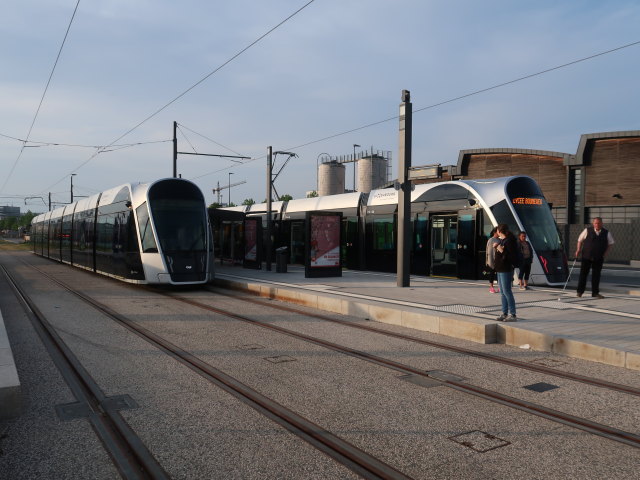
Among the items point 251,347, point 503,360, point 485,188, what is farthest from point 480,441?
point 485,188

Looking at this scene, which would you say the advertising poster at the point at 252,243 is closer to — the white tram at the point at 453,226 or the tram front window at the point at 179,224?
the white tram at the point at 453,226

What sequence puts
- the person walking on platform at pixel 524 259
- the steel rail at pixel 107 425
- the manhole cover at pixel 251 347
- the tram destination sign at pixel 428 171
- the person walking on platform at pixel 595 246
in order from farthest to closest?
the person walking on platform at pixel 524 259 < the tram destination sign at pixel 428 171 < the person walking on platform at pixel 595 246 < the manhole cover at pixel 251 347 < the steel rail at pixel 107 425

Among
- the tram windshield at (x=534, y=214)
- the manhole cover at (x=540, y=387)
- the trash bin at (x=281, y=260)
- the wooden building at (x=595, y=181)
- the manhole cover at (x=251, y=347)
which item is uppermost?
the wooden building at (x=595, y=181)

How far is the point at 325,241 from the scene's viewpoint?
16641mm

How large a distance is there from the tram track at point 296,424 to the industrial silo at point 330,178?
2700 inches

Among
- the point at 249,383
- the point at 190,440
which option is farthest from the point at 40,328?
the point at 190,440

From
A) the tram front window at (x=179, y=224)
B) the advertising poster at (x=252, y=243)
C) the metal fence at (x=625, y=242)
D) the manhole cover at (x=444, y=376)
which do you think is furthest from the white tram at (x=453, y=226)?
the metal fence at (x=625, y=242)

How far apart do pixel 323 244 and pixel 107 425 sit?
12520mm

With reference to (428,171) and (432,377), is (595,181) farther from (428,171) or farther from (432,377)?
(432,377)

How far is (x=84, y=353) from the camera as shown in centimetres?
700

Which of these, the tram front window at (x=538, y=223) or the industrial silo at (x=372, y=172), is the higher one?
the industrial silo at (x=372, y=172)

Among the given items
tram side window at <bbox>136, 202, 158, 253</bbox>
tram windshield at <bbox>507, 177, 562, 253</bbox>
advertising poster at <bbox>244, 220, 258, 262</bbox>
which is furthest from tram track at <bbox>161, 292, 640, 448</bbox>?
advertising poster at <bbox>244, 220, 258, 262</bbox>

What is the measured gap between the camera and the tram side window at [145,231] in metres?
14.3

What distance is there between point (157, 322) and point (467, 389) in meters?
6.00
